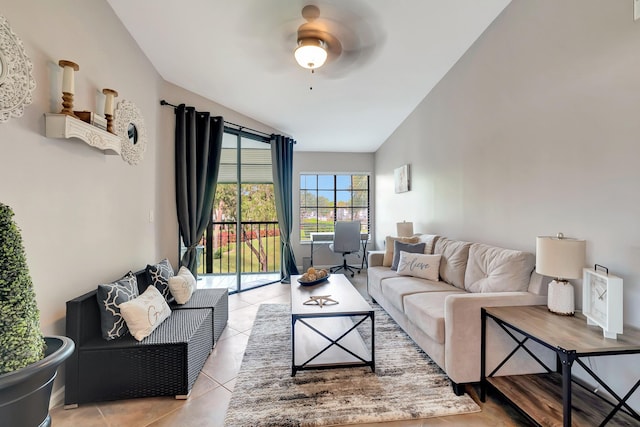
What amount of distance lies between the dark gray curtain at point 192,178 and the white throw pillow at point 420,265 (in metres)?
2.54

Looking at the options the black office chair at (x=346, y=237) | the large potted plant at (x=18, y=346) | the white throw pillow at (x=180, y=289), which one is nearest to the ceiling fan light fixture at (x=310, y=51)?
the large potted plant at (x=18, y=346)

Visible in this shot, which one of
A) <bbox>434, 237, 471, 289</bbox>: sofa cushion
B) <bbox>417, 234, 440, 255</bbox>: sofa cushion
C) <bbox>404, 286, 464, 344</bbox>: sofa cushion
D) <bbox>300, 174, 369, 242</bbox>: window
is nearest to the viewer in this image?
<bbox>404, 286, 464, 344</bbox>: sofa cushion

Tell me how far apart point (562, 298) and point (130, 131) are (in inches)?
145

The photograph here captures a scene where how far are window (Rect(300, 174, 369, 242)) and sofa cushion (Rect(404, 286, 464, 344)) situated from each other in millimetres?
3647

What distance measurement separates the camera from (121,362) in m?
1.77

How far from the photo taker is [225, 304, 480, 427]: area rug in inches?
65.3

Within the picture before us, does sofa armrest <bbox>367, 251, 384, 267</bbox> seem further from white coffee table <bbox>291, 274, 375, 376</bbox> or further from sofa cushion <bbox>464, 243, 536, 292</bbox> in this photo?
sofa cushion <bbox>464, 243, 536, 292</bbox>

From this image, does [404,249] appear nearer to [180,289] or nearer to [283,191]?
[283,191]

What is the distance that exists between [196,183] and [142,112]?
0.99m

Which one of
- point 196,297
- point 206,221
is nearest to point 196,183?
point 206,221

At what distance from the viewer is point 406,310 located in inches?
97.7

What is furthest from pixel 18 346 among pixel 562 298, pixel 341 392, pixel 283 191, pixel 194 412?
pixel 283 191

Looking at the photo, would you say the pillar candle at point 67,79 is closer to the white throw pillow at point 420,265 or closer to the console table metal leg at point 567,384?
the console table metal leg at point 567,384

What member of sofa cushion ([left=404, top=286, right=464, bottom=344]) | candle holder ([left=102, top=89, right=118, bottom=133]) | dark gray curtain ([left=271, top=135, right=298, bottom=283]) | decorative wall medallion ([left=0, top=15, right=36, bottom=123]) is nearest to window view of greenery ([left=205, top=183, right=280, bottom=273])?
dark gray curtain ([left=271, top=135, right=298, bottom=283])
